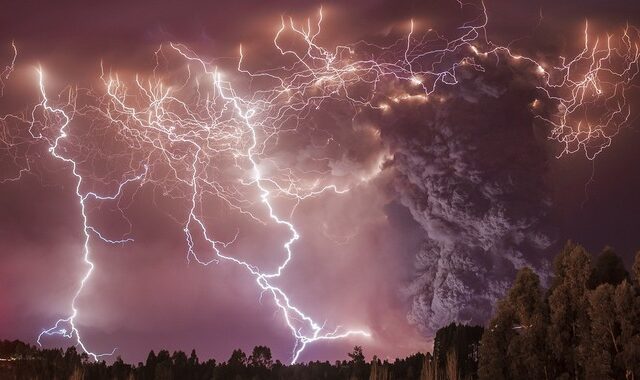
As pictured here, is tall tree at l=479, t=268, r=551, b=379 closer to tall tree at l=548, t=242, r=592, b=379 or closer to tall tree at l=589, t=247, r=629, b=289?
tall tree at l=548, t=242, r=592, b=379

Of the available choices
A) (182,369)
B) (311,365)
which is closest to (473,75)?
(311,365)

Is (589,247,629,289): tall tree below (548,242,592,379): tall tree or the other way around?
the other way around

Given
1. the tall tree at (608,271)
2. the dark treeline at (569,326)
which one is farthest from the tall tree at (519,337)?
the tall tree at (608,271)

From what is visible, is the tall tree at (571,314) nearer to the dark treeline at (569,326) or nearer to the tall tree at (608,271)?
the dark treeline at (569,326)

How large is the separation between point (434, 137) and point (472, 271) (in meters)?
8.65

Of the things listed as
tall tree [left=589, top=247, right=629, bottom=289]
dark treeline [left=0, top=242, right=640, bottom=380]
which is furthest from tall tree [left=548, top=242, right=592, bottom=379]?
tall tree [left=589, top=247, right=629, bottom=289]

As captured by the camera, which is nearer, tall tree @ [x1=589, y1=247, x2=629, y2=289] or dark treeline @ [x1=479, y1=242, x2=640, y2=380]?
dark treeline @ [x1=479, y1=242, x2=640, y2=380]

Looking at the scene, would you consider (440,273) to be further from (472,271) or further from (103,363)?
(103,363)

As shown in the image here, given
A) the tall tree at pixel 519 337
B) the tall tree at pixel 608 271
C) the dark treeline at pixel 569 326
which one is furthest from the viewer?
the tall tree at pixel 608 271

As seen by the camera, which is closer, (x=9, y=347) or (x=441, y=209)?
(x=9, y=347)

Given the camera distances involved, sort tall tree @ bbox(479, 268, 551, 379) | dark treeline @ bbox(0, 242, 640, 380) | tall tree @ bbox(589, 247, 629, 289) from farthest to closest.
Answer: tall tree @ bbox(589, 247, 629, 289) < tall tree @ bbox(479, 268, 551, 379) < dark treeline @ bbox(0, 242, 640, 380)

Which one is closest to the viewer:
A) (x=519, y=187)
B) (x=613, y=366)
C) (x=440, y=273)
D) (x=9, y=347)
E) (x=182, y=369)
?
(x=613, y=366)

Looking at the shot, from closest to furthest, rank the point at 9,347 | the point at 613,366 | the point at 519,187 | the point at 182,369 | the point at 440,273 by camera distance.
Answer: the point at 613,366, the point at 182,369, the point at 9,347, the point at 519,187, the point at 440,273

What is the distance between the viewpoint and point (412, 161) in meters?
45.9
